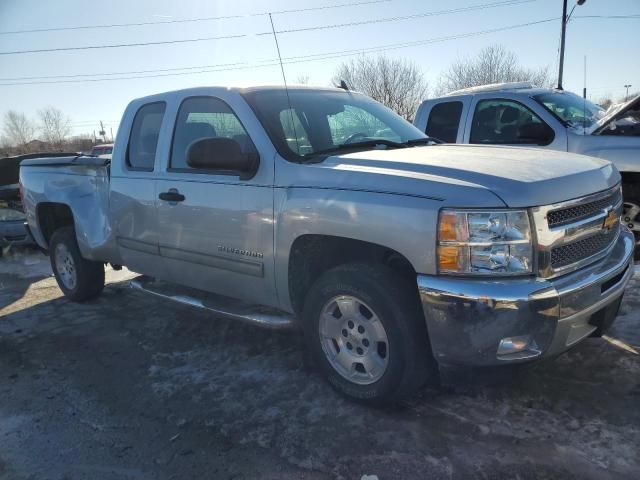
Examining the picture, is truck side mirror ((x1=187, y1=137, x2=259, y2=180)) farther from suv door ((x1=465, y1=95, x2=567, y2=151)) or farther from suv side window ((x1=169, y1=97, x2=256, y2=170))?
suv door ((x1=465, y1=95, x2=567, y2=151))

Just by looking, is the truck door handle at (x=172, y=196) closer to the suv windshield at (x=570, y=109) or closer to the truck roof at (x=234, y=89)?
the truck roof at (x=234, y=89)

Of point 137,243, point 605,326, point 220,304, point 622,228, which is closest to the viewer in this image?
point 605,326

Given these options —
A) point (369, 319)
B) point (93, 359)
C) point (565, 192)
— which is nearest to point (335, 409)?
point (369, 319)

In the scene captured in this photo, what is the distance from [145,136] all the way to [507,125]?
4046mm

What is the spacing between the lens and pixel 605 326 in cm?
303

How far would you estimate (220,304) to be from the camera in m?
3.96

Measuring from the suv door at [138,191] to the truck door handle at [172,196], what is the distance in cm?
16

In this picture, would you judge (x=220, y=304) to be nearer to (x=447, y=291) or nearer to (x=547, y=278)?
(x=447, y=291)

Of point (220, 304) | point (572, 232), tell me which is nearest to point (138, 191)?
point (220, 304)

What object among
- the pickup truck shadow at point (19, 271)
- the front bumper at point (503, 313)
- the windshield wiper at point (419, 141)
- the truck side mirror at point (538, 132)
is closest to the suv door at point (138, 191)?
the windshield wiper at point (419, 141)

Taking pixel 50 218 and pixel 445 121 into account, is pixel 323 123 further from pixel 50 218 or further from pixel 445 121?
pixel 50 218

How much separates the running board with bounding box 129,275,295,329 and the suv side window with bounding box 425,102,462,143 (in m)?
3.64

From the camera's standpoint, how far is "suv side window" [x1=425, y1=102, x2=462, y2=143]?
6.46 m

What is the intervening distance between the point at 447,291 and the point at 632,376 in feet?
5.52
